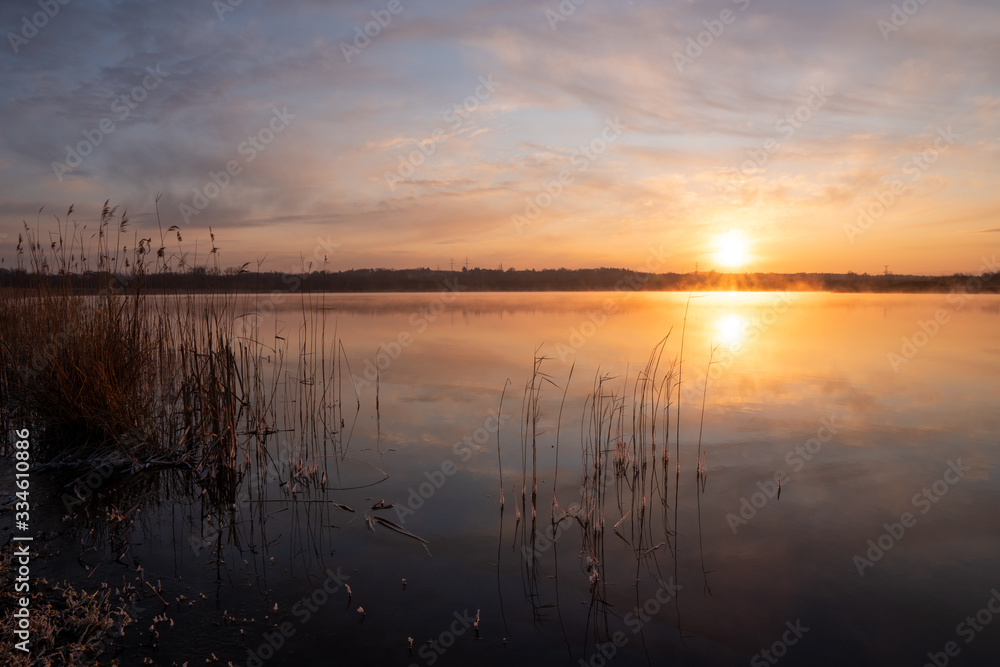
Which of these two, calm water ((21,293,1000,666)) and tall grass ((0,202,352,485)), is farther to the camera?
tall grass ((0,202,352,485))

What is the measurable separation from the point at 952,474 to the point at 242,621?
18.2ft

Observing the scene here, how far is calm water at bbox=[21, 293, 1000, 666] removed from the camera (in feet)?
9.11

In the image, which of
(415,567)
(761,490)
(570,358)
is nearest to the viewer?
(415,567)

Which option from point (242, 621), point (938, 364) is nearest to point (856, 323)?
point (938, 364)

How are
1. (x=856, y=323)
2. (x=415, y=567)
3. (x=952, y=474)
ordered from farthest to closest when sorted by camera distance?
(x=856, y=323) → (x=952, y=474) → (x=415, y=567)

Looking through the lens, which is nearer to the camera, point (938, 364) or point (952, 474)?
point (952, 474)

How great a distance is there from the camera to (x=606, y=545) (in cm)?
376

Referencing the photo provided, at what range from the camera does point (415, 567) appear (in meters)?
3.42

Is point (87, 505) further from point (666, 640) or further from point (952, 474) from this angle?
point (952, 474)

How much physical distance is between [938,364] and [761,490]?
830 cm

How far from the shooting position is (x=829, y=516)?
420 cm

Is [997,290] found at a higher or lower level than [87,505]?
higher

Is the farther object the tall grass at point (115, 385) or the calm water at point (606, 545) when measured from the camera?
the tall grass at point (115, 385)

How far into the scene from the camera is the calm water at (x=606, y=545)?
2.78 meters
